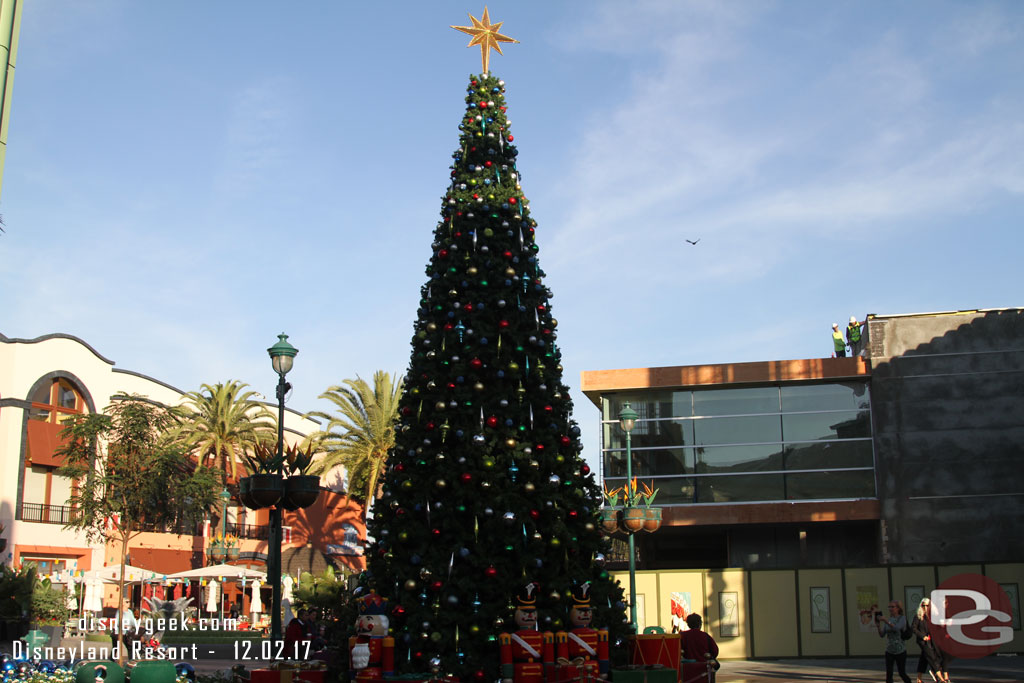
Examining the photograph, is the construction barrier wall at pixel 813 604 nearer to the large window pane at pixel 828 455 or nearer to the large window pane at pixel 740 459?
the large window pane at pixel 828 455

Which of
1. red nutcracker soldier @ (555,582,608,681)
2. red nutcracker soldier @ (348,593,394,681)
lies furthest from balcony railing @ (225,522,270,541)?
red nutcracker soldier @ (555,582,608,681)

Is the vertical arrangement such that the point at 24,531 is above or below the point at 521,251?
below

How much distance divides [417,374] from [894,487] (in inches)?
944

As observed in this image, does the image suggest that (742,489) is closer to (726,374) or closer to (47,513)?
(726,374)

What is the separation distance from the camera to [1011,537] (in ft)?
106

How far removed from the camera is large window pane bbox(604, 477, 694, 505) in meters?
34.2

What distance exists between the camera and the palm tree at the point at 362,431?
38375 mm

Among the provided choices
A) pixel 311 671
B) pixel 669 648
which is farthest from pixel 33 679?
pixel 669 648

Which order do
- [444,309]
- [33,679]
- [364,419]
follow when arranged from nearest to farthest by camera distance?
[33,679] < [444,309] < [364,419]

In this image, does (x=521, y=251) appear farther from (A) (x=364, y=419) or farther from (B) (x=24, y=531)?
(B) (x=24, y=531)

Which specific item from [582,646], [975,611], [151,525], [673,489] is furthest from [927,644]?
[151,525]

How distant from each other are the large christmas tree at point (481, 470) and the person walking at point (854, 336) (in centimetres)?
2349

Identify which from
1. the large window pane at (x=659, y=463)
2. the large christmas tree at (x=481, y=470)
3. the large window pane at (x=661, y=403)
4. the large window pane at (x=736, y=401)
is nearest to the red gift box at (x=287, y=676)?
the large christmas tree at (x=481, y=470)

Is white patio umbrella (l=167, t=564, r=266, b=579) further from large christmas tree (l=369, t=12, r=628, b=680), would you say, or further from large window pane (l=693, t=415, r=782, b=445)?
large christmas tree (l=369, t=12, r=628, b=680)
